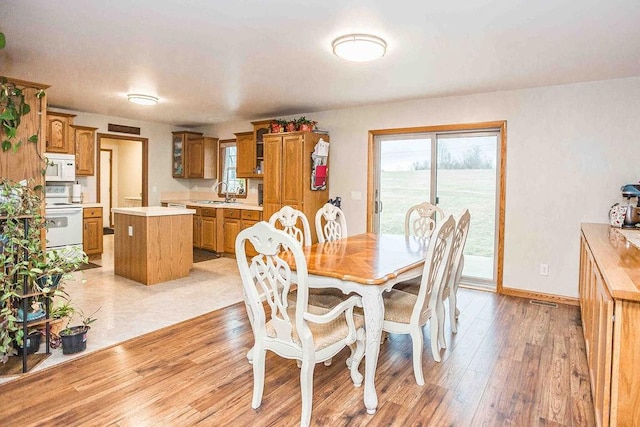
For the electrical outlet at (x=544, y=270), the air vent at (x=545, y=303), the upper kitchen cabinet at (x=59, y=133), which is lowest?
the air vent at (x=545, y=303)

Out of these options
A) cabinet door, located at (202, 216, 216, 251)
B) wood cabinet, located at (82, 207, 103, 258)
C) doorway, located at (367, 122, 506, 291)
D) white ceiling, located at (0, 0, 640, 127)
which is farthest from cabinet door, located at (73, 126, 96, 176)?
doorway, located at (367, 122, 506, 291)

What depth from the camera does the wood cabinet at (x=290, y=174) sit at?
17.4 ft

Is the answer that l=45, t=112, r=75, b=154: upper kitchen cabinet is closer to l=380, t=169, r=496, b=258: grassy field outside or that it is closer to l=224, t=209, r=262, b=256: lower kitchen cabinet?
l=224, t=209, r=262, b=256: lower kitchen cabinet

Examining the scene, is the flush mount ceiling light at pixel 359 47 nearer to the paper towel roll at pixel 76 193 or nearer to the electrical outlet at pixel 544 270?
the electrical outlet at pixel 544 270

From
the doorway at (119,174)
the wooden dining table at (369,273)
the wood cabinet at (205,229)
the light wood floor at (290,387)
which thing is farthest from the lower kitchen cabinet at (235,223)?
the doorway at (119,174)

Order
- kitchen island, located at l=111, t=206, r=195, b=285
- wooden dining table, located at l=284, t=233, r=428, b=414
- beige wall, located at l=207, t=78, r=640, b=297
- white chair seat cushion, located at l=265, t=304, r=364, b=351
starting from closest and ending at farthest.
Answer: white chair seat cushion, located at l=265, t=304, r=364, b=351 < wooden dining table, located at l=284, t=233, r=428, b=414 < beige wall, located at l=207, t=78, r=640, b=297 < kitchen island, located at l=111, t=206, r=195, b=285

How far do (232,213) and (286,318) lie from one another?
4644 millimetres

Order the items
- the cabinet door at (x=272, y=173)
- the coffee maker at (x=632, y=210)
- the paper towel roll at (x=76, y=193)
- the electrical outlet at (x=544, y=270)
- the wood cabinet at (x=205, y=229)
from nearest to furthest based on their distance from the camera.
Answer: the coffee maker at (x=632, y=210) → the electrical outlet at (x=544, y=270) → the cabinet door at (x=272, y=173) → the paper towel roll at (x=76, y=193) → the wood cabinet at (x=205, y=229)

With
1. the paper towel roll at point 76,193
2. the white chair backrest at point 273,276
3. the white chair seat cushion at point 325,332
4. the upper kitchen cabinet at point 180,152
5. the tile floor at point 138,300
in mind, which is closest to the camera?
the white chair backrest at point 273,276

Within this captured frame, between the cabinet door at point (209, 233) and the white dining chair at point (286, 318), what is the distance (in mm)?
4647

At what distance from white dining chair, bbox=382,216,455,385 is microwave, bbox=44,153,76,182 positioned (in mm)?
5223

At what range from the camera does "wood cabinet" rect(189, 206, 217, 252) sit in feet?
21.4

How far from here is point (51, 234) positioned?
513 centimetres

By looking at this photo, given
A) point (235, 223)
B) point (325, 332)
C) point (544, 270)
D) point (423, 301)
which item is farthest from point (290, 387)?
point (235, 223)
